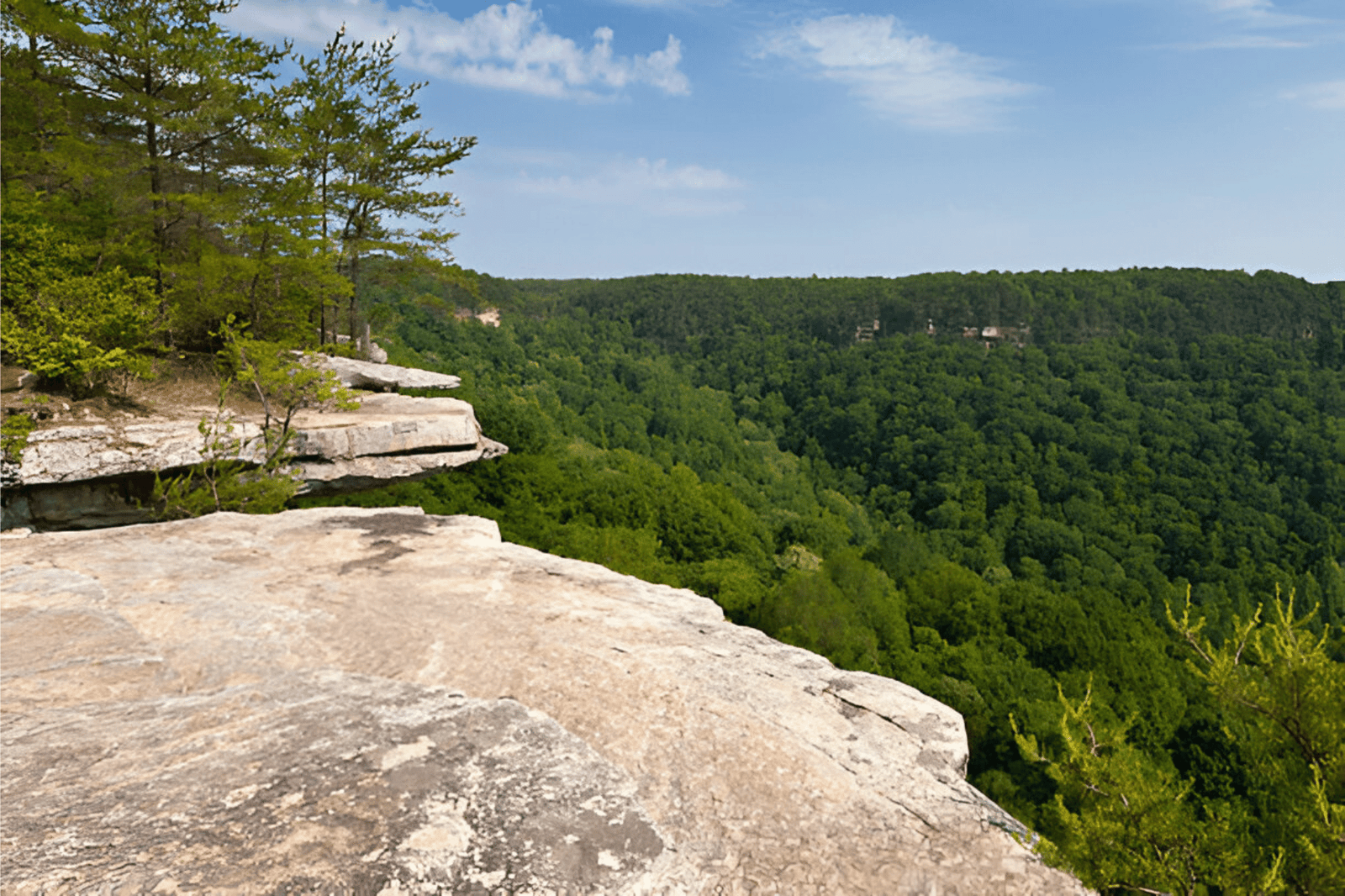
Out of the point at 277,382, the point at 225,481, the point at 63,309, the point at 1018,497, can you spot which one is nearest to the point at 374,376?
the point at 277,382

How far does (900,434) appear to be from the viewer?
9706 cm

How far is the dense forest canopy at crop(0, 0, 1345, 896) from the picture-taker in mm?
6854

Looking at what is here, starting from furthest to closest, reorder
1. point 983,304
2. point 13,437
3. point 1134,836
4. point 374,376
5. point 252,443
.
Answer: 1. point 983,304
2. point 374,376
3. point 252,443
4. point 13,437
5. point 1134,836

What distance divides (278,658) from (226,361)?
13177 mm

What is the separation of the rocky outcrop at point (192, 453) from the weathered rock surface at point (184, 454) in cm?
2

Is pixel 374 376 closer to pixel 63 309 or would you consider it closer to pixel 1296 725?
pixel 63 309

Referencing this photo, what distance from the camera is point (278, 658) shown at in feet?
21.2

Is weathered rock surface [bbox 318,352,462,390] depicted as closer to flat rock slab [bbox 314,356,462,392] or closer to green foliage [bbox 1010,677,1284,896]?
flat rock slab [bbox 314,356,462,392]

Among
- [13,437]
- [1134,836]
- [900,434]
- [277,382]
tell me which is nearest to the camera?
[1134,836]

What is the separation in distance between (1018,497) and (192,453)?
81.0 metres

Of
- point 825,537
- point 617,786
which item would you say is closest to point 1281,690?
point 617,786

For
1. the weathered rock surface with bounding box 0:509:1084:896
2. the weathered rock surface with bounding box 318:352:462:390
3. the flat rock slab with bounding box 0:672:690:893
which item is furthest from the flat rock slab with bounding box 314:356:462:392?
the flat rock slab with bounding box 0:672:690:893

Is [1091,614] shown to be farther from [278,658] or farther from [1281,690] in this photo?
[278,658]

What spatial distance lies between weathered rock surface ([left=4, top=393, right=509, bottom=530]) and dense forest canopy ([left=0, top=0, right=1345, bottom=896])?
5.17ft
